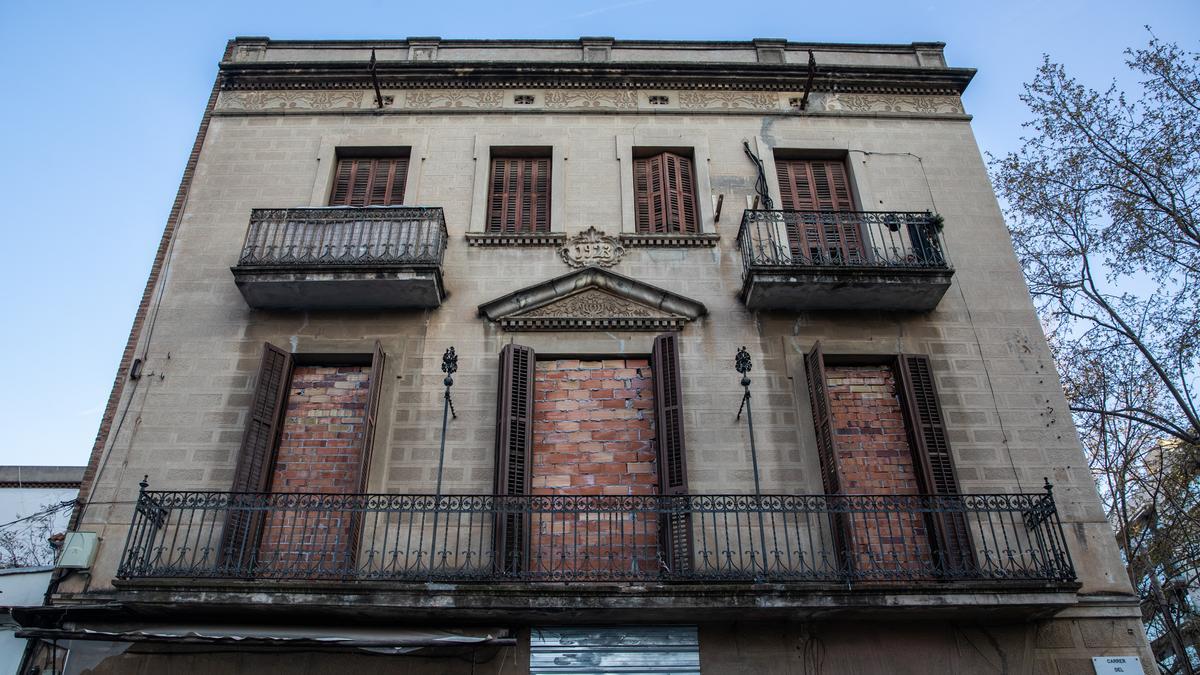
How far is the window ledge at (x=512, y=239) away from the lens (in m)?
11.7

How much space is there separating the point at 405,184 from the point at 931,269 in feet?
25.2

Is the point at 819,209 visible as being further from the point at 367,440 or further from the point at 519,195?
the point at 367,440

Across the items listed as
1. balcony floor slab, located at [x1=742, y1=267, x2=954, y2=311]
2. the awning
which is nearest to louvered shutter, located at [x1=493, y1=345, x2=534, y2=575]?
the awning

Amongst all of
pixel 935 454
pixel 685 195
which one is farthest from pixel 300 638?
pixel 685 195

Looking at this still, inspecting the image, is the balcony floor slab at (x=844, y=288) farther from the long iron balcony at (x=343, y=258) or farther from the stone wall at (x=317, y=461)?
the stone wall at (x=317, y=461)

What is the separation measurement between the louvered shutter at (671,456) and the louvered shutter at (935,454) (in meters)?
2.75

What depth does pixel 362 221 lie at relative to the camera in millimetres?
11109

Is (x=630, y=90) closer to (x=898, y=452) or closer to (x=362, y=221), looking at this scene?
(x=362, y=221)

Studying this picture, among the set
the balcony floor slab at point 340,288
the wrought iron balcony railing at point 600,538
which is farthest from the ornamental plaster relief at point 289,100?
the wrought iron balcony railing at point 600,538

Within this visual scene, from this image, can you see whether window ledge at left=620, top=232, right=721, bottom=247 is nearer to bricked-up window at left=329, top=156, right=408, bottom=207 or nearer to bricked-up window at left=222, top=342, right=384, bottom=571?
bricked-up window at left=329, top=156, right=408, bottom=207

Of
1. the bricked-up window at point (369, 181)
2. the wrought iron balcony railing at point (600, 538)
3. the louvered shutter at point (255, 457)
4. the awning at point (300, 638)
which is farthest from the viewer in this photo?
the bricked-up window at point (369, 181)

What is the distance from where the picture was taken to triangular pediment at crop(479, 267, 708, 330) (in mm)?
10891

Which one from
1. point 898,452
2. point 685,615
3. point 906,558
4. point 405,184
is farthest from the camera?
point 405,184

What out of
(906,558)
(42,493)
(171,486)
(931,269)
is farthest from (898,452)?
(42,493)
